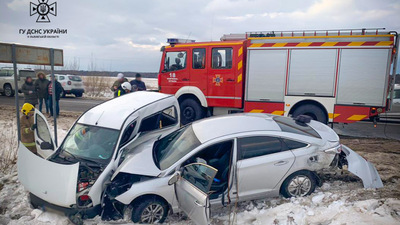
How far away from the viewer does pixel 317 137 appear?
449cm

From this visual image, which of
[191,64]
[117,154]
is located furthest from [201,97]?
[117,154]

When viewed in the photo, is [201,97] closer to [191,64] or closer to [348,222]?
[191,64]

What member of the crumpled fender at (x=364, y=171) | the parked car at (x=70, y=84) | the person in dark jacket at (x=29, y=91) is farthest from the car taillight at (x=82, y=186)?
the parked car at (x=70, y=84)

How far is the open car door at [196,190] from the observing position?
322 cm

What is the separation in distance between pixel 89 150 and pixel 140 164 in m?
1.08

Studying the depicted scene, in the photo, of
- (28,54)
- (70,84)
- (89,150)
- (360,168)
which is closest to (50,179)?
(89,150)

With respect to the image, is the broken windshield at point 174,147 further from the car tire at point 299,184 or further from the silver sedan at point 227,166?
the car tire at point 299,184

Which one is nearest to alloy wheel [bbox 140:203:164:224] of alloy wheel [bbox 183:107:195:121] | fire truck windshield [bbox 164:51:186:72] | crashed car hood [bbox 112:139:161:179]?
crashed car hood [bbox 112:139:161:179]

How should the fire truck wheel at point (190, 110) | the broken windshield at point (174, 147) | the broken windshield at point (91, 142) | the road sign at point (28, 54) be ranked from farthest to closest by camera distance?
the fire truck wheel at point (190, 110), the road sign at point (28, 54), the broken windshield at point (91, 142), the broken windshield at point (174, 147)

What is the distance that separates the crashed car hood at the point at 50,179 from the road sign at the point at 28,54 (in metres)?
2.45

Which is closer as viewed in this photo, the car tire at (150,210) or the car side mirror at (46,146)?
the car tire at (150,210)

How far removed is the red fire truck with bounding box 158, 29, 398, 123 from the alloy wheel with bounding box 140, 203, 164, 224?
16.5 feet

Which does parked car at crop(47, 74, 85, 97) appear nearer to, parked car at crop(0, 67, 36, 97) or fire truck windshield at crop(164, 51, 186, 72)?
parked car at crop(0, 67, 36, 97)

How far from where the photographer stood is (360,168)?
4.51 meters
